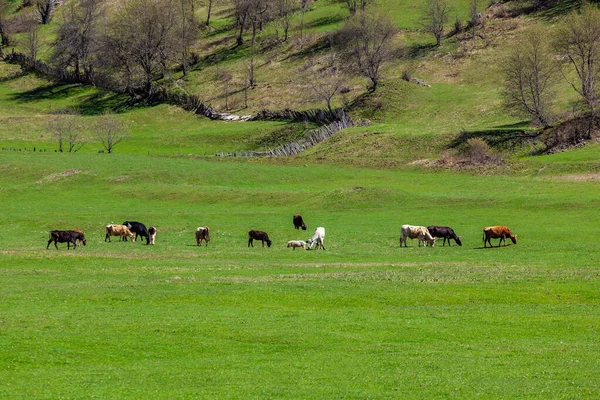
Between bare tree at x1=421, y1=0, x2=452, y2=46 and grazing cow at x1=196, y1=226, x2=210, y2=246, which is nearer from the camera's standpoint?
grazing cow at x1=196, y1=226, x2=210, y2=246

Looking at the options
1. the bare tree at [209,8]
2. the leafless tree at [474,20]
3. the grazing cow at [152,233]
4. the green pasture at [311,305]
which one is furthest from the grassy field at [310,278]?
the bare tree at [209,8]

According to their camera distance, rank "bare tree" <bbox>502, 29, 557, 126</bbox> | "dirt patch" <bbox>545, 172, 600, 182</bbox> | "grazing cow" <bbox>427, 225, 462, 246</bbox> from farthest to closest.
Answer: "bare tree" <bbox>502, 29, 557, 126</bbox> < "dirt patch" <bbox>545, 172, 600, 182</bbox> < "grazing cow" <bbox>427, 225, 462, 246</bbox>

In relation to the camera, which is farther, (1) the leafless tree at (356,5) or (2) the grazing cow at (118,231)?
(1) the leafless tree at (356,5)

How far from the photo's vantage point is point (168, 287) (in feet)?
114

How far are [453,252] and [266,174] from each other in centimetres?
4113

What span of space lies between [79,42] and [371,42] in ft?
190

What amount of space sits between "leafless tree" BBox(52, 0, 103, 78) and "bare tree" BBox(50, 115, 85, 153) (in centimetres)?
3838

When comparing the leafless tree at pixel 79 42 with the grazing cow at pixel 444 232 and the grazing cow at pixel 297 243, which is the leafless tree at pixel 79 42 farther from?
the grazing cow at pixel 444 232

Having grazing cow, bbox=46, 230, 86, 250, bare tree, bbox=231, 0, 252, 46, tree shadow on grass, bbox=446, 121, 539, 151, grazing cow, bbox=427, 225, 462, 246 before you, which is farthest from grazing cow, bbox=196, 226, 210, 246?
bare tree, bbox=231, 0, 252, 46

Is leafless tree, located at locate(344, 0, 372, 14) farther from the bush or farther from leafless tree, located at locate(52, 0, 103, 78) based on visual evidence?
the bush

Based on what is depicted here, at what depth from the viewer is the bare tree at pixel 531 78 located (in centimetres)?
9875

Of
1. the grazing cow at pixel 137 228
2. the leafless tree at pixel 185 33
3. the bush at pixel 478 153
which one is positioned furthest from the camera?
the leafless tree at pixel 185 33

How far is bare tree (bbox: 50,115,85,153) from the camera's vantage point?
378 ft

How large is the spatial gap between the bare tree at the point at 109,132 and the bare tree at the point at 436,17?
53.1 meters
